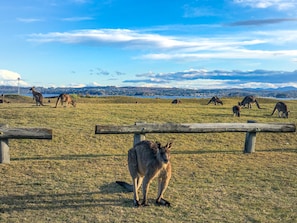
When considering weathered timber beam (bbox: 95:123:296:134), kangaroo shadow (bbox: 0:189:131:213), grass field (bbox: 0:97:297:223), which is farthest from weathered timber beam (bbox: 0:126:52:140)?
kangaroo shadow (bbox: 0:189:131:213)

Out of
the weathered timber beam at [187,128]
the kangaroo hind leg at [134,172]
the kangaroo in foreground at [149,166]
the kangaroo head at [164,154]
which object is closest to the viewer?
the kangaroo head at [164,154]

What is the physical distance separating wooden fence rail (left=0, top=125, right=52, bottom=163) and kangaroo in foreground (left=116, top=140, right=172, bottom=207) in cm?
454

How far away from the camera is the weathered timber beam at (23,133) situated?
10.4 meters

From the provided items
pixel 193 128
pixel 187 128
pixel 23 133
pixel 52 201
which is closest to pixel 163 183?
pixel 52 201

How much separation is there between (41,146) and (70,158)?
217 centimetres

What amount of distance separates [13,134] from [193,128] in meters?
6.13

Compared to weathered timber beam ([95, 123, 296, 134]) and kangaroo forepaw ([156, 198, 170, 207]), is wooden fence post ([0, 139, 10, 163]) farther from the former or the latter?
kangaroo forepaw ([156, 198, 170, 207])

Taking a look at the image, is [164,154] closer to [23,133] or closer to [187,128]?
[187,128]

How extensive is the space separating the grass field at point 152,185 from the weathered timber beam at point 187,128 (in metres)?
0.95

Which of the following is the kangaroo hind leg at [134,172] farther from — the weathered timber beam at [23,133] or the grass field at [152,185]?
the weathered timber beam at [23,133]

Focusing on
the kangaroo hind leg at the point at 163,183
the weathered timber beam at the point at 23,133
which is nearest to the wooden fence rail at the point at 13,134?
the weathered timber beam at the point at 23,133

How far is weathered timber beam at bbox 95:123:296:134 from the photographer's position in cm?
1136

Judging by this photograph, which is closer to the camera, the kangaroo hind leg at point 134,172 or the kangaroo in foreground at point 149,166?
the kangaroo in foreground at point 149,166

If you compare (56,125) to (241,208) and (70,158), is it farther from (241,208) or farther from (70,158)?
(241,208)
